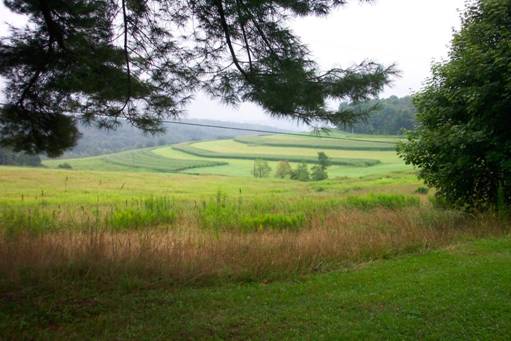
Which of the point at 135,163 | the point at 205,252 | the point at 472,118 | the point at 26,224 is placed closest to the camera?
the point at 205,252

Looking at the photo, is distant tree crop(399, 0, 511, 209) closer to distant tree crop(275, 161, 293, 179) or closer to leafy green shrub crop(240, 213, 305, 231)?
leafy green shrub crop(240, 213, 305, 231)

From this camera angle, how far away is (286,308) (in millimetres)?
4945

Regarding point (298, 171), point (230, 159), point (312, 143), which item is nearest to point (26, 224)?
point (298, 171)

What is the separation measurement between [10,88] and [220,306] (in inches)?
189

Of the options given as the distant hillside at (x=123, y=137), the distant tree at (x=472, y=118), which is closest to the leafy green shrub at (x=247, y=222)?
the distant hillside at (x=123, y=137)

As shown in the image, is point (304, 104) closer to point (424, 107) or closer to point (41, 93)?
point (41, 93)

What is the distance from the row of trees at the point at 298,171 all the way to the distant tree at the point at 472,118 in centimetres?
4687

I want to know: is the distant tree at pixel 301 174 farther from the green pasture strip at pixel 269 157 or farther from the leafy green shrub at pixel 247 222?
the leafy green shrub at pixel 247 222

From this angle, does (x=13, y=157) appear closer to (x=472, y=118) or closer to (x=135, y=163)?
(x=472, y=118)

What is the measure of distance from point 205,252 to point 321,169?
186ft

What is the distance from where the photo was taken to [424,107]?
1257cm

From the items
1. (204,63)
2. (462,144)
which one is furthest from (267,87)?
(462,144)

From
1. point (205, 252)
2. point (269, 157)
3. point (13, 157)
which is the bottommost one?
point (205, 252)

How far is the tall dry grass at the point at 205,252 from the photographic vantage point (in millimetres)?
6074
